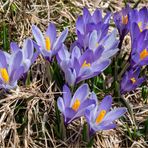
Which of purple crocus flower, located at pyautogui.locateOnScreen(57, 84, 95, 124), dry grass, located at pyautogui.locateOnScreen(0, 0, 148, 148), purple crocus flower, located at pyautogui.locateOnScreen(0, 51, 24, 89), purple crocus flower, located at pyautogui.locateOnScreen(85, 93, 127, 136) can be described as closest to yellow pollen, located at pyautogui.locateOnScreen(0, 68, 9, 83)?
purple crocus flower, located at pyautogui.locateOnScreen(0, 51, 24, 89)

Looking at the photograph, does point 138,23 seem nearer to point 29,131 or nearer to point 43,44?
point 43,44

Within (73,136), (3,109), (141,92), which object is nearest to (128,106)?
(141,92)

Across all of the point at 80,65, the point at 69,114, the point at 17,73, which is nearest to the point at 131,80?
the point at 80,65

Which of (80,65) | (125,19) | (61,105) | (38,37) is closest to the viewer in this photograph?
(61,105)

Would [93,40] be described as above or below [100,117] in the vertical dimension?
above

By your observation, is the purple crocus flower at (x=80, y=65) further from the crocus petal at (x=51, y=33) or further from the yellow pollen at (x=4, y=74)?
the yellow pollen at (x=4, y=74)

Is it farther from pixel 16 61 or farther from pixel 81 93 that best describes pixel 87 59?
pixel 16 61

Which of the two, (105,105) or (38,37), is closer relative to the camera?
(105,105)
